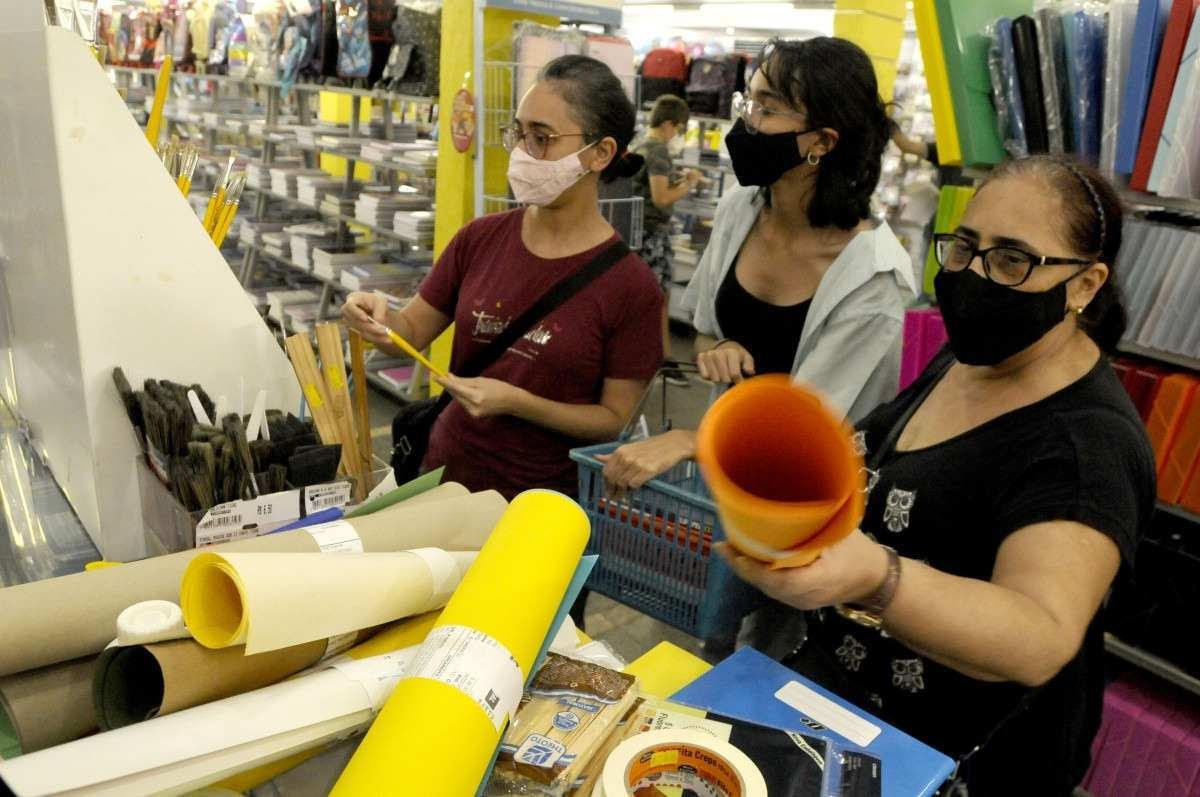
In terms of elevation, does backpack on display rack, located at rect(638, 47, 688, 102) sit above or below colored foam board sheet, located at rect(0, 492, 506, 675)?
above

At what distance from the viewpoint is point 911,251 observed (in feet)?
22.4

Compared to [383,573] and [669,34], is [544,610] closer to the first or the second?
[383,573]

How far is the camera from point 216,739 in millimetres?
679

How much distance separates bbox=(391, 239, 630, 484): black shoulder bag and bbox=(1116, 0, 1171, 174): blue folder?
1.40 meters

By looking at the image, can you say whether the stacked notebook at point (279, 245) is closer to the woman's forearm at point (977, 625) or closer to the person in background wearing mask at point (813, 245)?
the person in background wearing mask at point (813, 245)

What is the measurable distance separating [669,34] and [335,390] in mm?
13410

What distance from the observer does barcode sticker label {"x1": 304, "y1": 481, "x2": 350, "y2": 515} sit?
1157mm

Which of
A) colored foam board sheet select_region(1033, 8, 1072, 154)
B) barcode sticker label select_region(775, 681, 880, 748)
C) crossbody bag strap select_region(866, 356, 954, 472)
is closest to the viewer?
barcode sticker label select_region(775, 681, 880, 748)

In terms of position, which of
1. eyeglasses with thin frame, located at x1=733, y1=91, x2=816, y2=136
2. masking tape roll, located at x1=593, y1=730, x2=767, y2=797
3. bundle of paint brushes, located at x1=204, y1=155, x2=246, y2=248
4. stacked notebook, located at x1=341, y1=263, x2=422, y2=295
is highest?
eyeglasses with thin frame, located at x1=733, y1=91, x2=816, y2=136

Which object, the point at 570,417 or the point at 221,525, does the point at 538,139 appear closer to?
the point at 570,417

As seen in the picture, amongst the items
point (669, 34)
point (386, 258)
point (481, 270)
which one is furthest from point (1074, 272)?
point (669, 34)

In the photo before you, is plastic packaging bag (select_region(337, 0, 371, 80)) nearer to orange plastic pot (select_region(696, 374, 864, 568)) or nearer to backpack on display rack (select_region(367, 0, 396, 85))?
backpack on display rack (select_region(367, 0, 396, 85))

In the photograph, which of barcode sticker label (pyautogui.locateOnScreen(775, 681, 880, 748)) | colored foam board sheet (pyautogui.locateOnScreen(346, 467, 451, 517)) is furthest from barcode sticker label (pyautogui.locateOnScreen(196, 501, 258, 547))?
barcode sticker label (pyautogui.locateOnScreen(775, 681, 880, 748))

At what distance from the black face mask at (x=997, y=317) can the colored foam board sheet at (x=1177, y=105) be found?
118cm
